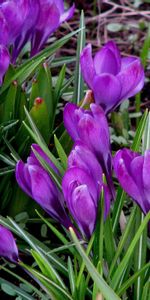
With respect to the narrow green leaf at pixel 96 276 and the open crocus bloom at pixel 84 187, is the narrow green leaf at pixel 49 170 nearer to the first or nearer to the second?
the open crocus bloom at pixel 84 187

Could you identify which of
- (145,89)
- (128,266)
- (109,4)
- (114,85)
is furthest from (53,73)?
(128,266)

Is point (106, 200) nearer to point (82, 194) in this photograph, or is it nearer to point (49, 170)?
point (82, 194)

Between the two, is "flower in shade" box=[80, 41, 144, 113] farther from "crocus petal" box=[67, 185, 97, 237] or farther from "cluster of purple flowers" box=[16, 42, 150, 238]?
"crocus petal" box=[67, 185, 97, 237]

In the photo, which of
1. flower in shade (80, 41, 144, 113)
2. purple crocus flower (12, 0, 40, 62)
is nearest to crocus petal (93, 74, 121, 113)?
flower in shade (80, 41, 144, 113)

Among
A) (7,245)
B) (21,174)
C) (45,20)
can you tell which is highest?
(45,20)

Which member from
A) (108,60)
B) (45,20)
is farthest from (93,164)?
(45,20)
